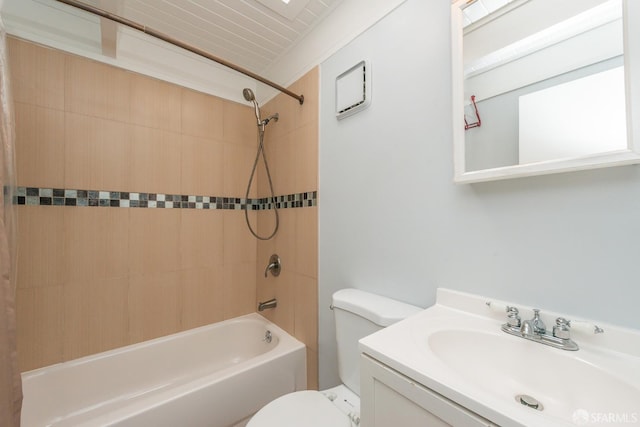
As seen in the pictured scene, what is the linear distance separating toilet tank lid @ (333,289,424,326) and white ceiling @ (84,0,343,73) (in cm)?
155

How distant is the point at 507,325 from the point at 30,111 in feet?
7.50

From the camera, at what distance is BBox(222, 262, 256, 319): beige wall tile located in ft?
6.28

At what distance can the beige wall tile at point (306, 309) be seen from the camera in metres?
1.48

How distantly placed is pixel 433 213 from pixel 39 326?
6.65 feet

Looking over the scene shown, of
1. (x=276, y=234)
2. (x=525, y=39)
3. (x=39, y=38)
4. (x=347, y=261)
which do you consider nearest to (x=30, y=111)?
(x=39, y=38)

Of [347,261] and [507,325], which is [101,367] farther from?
[507,325]

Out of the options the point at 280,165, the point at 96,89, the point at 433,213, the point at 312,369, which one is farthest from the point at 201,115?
the point at 312,369

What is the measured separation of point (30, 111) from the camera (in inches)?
50.1

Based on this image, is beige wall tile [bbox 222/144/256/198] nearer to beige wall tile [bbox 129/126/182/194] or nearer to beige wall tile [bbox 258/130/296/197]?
beige wall tile [bbox 258/130/296/197]

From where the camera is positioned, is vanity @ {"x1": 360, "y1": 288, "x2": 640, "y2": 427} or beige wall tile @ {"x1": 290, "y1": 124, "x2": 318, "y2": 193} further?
beige wall tile @ {"x1": 290, "y1": 124, "x2": 318, "y2": 193}

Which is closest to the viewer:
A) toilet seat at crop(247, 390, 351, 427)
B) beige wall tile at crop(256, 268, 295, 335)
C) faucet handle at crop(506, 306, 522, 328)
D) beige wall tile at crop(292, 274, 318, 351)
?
faucet handle at crop(506, 306, 522, 328)

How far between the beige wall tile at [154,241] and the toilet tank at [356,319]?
1.21 metres

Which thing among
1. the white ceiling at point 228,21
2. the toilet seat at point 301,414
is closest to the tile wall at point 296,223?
the white ceiling at point 228,21

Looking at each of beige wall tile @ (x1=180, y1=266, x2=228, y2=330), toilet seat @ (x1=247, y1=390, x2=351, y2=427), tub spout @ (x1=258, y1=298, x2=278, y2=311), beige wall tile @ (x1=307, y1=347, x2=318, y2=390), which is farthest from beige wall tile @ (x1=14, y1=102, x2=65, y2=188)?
beige wall tile @ (x1=307, y1=347, x2=318, y2=390)
